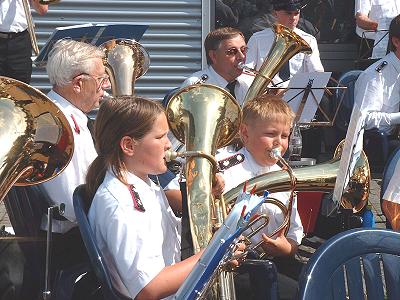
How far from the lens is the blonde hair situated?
3527 mm

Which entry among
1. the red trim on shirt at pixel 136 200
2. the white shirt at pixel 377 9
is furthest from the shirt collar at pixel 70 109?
the white shirt at pixel 377 9

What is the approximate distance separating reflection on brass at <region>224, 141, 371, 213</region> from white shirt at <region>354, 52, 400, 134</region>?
6.63 feet

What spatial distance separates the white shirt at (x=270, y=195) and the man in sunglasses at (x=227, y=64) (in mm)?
1784

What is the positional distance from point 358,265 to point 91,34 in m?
2.78

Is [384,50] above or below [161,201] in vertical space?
below

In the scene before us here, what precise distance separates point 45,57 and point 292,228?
1838 millimetres

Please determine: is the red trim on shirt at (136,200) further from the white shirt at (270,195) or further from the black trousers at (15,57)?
the black trousers at (15,57)

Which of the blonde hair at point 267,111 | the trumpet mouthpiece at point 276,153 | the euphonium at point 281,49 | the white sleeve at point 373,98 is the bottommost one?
the white sleeve at point 373,98

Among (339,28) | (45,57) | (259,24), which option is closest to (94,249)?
(45,57)

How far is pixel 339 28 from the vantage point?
26.5ft

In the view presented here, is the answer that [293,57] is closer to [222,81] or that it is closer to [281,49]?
[281,49]

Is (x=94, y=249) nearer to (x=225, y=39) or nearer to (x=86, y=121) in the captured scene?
(x=86, y=121)

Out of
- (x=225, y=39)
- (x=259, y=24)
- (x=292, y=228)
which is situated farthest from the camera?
(x=259, y=24)

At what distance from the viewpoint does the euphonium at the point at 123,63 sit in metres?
4.89
